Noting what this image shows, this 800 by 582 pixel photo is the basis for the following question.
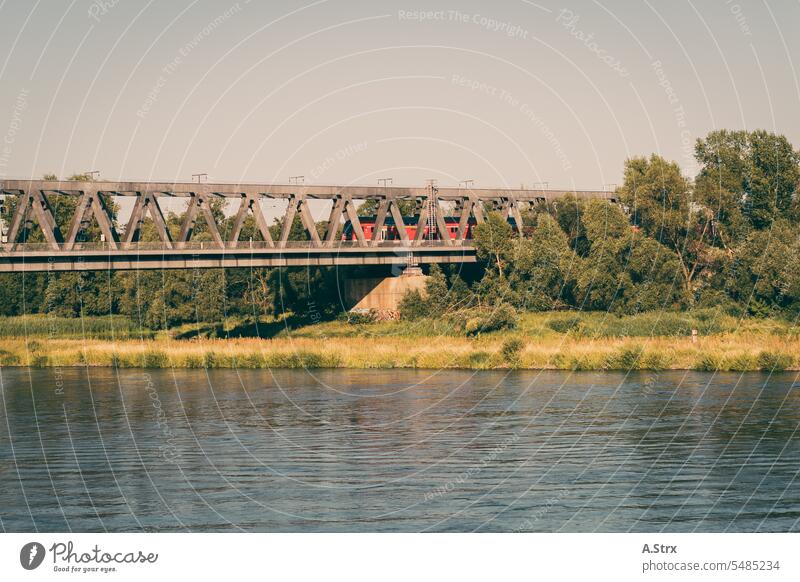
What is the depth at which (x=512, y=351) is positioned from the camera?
68625mm

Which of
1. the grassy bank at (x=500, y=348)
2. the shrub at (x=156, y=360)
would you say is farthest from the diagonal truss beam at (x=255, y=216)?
the shrub at (x=156, y=360)

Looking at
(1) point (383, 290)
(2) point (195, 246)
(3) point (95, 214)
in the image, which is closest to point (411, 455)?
(3) point (95, 214)

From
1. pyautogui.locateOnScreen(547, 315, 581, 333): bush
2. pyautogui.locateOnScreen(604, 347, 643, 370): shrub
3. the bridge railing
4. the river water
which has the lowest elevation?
the river water

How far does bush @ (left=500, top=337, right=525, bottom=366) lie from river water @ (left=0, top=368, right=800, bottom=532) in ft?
22.9

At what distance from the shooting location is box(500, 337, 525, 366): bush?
2687 inches

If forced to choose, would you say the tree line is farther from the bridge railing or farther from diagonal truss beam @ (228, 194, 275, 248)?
diagonal truss beam @ (228, 194, 275, 248)

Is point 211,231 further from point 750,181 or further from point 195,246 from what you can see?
point 750,181

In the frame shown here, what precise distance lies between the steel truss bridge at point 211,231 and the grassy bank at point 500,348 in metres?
6.50

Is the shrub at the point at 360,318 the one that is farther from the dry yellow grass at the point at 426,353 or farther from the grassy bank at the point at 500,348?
the dry yellow grass at the point at 426,353

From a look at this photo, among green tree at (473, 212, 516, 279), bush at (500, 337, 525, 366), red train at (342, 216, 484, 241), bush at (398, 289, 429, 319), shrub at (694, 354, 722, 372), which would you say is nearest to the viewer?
shrub at (694, 354, 722, 372)

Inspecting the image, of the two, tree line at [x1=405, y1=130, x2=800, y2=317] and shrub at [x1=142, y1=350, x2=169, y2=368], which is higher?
tree line at [x1=405, y1=130, x2=800, y2=317]

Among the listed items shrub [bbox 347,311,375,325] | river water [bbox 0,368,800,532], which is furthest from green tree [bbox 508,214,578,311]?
river water [bbox 0,368,800,532]

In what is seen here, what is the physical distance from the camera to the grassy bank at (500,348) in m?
63.9
